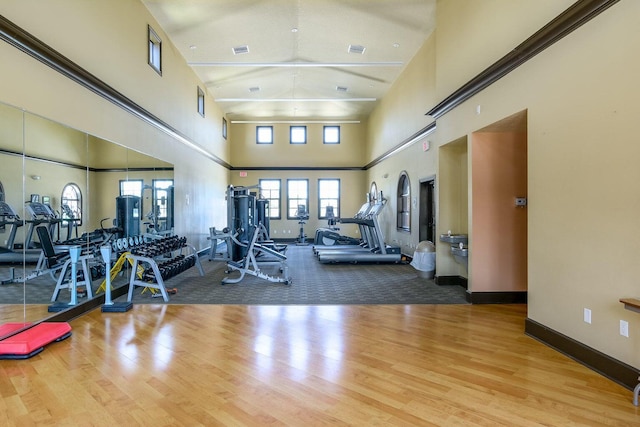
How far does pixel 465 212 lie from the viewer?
20.6ft

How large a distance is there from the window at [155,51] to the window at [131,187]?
7.72 feet

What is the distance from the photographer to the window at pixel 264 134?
47.1ft

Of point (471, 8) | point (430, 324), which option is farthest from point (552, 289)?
point (471, 8)

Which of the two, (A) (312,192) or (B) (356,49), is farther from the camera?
(A) (312,192)

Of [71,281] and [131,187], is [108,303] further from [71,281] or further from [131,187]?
[131,187]

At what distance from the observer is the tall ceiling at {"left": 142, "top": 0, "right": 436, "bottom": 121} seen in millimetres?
6426

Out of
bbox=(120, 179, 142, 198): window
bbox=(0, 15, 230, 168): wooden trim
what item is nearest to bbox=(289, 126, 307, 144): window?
bbox=(0, 15, 230, 168): wooden trim

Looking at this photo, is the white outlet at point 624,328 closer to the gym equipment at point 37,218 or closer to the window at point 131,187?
the gym equipment at point 37,218

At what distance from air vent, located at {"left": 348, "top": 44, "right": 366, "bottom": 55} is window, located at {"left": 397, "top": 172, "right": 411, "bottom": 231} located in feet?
10.2

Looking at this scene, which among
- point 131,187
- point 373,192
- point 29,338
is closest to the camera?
point 29,338

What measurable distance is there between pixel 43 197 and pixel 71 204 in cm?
53

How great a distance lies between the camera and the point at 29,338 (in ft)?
11.0

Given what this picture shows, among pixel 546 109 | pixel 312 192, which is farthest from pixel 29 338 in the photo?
pixel 312 192

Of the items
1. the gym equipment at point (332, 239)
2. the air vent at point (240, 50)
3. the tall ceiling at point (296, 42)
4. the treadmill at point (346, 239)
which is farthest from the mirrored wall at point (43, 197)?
the gym equipment at point (332, 239)
